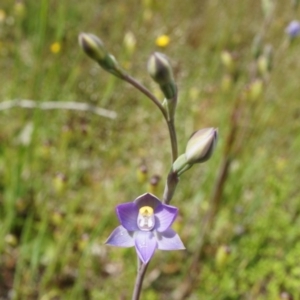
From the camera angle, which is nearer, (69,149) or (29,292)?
(29,292)

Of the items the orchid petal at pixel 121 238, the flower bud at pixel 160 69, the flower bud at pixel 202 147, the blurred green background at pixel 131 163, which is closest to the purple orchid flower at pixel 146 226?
the orchid petal at pixel 121 238

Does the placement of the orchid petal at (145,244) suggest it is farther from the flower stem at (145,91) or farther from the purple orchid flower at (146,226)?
the flower stem at (145,91)

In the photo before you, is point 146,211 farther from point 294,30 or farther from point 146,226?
point 294,30

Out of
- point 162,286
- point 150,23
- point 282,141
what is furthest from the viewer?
point 150,23

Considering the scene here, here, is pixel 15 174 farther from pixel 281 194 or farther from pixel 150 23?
pixel 150 23

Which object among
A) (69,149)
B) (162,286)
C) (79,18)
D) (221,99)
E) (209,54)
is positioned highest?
(79,18)

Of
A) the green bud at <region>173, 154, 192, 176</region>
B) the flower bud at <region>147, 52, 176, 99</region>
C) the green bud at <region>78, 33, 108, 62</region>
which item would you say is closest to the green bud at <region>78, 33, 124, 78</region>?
the green bud at <region>78, 33, 108, 62</region>

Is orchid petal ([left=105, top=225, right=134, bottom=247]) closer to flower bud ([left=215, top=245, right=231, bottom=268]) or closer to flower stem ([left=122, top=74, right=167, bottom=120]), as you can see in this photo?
flower stem ([left=122, top=74, right=167, bottom=120])

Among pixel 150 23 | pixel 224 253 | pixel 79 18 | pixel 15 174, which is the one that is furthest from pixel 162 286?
pixel 79 18
